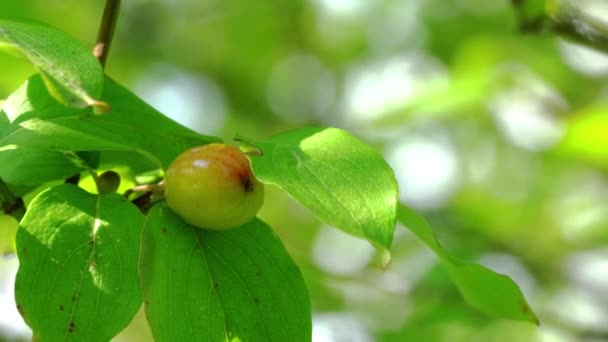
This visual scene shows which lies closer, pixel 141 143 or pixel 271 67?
pixel 141 143

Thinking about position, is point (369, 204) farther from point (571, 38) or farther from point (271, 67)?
point (271, 67)

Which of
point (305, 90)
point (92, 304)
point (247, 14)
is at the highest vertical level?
point (92, 304)

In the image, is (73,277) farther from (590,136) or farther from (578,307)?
(578,307)

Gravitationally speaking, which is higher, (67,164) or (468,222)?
(67,164)

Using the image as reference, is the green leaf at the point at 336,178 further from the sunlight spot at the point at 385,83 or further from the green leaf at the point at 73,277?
the sunlight spot at the point at 385,83

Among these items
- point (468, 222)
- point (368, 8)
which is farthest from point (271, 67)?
point (468, 222)
